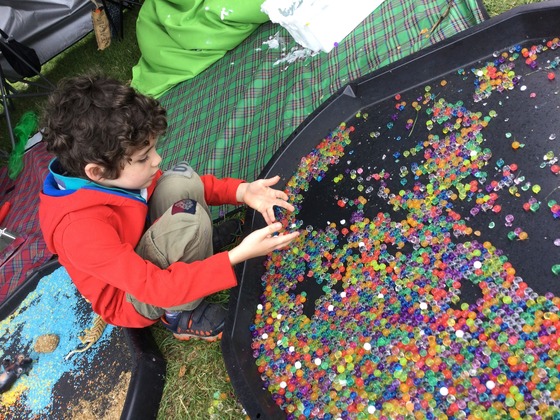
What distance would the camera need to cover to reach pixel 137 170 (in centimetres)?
133

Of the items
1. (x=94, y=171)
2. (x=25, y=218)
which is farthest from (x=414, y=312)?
(x=25, y=218)

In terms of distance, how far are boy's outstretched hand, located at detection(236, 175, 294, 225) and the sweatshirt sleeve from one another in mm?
247

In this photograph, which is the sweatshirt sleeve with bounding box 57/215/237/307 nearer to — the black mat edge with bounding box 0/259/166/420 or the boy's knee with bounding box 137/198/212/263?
the boy's knee with bounding box 137/198/212/263

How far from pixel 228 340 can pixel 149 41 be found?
1.97 metres

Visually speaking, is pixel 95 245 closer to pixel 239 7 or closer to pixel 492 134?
pixel 492 134

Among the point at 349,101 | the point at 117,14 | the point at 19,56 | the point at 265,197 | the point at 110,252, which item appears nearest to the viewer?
the point at 110,252

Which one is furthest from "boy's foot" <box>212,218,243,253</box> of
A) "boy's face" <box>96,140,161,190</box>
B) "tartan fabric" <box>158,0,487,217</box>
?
"boy's face" <box>96,140,161,190</box>

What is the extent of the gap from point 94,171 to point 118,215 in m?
0.15

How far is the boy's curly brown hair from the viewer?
1259 millimetres

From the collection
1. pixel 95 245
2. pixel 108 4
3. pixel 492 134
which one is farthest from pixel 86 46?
pixel 492 134

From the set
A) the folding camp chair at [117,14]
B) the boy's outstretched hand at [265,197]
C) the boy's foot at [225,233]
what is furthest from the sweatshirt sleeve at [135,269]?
the folding camp chair at [117,14]

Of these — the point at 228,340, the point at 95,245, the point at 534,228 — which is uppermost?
the point at 95,245

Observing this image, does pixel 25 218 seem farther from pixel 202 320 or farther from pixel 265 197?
pixel 265 197

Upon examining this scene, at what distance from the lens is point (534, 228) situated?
127 cm
